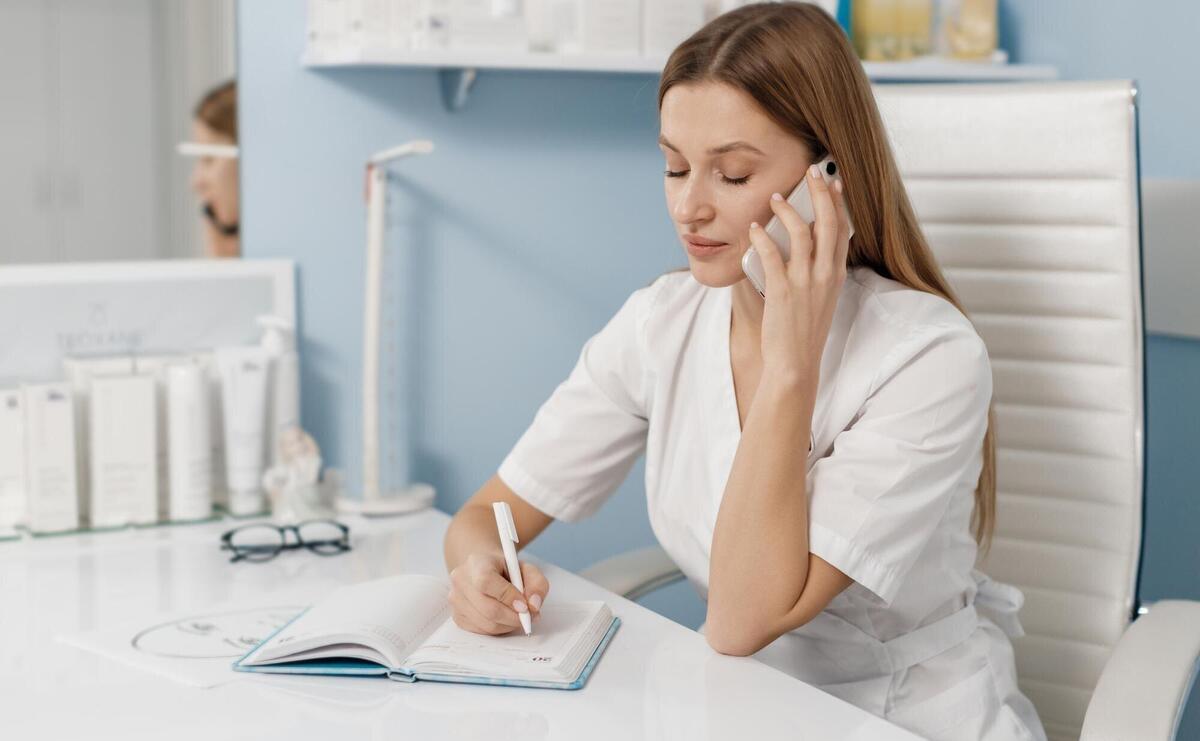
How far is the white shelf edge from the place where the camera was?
5.60 ft

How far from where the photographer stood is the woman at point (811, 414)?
1.16 m

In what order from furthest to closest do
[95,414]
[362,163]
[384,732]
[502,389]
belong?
[502,389]
[362,163]
[95,414]
[384,732]

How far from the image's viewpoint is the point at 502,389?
2.04 m

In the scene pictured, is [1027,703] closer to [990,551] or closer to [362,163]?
[990,551]

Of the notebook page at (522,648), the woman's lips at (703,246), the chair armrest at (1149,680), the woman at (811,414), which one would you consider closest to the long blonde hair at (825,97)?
the woman at (811,414)

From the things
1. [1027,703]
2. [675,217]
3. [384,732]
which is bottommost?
[1027,703]

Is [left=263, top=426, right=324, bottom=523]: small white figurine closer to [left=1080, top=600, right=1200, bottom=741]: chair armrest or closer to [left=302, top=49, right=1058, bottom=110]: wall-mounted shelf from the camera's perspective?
[left=302, top=49, right=1058, bottom=110]: wall-mounted shelf

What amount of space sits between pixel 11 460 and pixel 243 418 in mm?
288

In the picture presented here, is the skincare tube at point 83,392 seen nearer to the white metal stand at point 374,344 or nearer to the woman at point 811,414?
the white metal stand at point 374,344

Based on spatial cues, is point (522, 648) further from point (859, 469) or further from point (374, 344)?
point (374, 344)

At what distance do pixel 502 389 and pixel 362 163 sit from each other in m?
0.42

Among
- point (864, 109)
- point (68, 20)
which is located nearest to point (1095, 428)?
point (864, 109)

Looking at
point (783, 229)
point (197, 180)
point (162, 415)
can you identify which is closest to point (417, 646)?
point (783, 229)

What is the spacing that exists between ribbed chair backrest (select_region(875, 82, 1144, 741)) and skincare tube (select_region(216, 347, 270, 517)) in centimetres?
89
